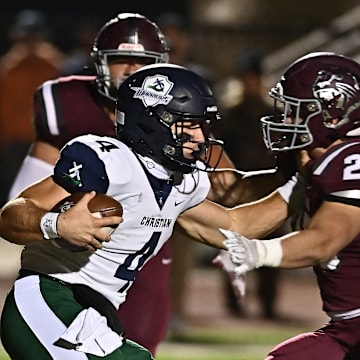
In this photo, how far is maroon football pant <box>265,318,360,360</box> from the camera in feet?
13.5

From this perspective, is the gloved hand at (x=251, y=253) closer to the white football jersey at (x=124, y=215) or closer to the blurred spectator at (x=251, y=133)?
the white football jersey at (x=124, y=215)

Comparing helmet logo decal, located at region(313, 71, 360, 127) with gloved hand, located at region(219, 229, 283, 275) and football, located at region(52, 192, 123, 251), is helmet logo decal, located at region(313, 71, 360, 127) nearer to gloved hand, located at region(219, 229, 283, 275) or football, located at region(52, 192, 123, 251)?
gloved hand, located at region(219, 229, 283, 275)

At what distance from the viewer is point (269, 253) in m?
3.84

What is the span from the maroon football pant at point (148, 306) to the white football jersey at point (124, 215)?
100 centimetres

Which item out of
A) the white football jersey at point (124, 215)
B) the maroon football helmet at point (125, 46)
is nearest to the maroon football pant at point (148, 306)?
the maroon football helmet at point (125, 46)

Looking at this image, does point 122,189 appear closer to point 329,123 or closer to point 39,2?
point 329,123

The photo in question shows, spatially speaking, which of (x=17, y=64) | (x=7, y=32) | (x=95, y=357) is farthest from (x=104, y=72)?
(x=7, y=32)

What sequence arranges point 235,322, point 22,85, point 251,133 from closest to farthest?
1. point 235,322
2. point 251,133
3. point 22,85

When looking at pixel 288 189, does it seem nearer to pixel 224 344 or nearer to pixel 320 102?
pixel 320 102

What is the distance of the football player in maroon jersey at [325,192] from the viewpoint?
3912mm

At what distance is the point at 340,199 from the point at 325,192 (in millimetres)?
65

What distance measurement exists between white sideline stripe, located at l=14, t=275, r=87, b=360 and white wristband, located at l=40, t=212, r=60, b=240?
32 cm

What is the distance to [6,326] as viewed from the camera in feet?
13.4

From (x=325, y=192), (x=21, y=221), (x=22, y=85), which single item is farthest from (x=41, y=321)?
(x=22, y=85)
